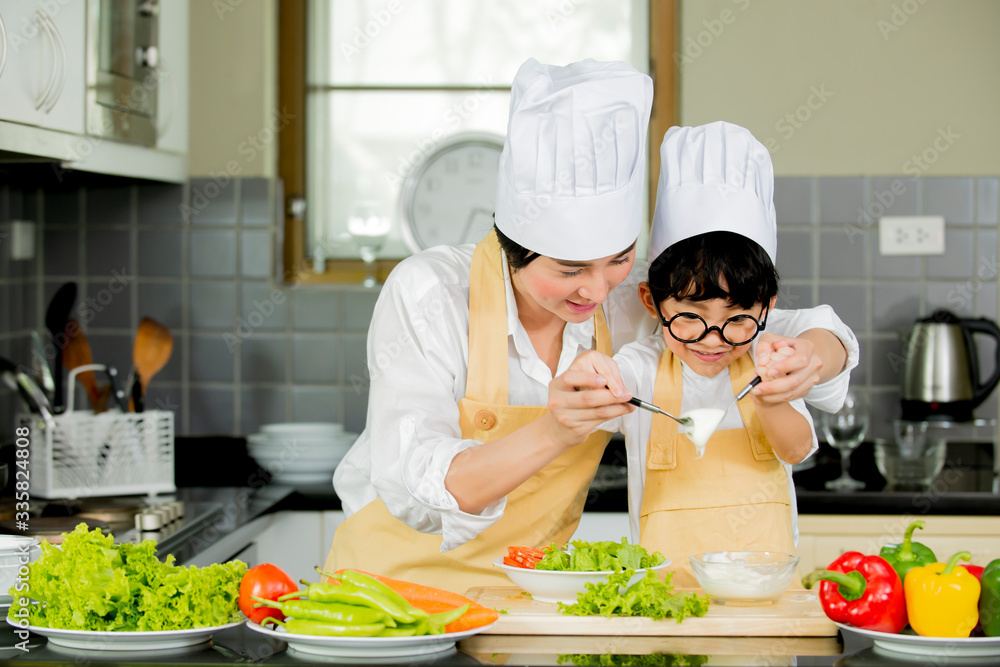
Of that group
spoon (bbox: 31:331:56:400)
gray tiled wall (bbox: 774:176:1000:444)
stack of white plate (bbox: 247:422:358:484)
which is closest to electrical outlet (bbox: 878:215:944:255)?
gray tiled wall (bbox: 774:176:1000:444)

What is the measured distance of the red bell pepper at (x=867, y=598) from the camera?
112cm

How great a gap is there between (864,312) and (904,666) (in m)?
1.82

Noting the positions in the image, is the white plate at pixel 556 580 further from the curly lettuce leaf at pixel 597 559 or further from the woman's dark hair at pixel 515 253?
the woman's dark hair at pixel 515 253

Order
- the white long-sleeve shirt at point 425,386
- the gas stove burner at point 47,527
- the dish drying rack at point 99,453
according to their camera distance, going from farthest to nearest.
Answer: the dish drying rack at point 99,453
the gas stove burner at point 47,527
the white long-sleeve shirt at point 425,386

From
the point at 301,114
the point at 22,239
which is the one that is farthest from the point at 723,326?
the point at 22,239

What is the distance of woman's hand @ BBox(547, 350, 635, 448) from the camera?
1.21m

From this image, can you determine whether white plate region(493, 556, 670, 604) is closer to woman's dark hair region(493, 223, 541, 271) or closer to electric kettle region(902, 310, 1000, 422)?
woman's dark hair region(493, 223, 541, 271)

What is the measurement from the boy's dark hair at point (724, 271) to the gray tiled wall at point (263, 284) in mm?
1381

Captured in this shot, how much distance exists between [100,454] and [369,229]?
937 millimetres

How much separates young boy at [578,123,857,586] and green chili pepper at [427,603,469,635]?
0.43 metres

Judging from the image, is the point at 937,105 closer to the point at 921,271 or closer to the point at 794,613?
the point at 921,271

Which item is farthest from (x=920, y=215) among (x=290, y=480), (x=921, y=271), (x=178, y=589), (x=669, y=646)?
(x=178, y=589)

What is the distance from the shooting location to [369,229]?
9.11 feet

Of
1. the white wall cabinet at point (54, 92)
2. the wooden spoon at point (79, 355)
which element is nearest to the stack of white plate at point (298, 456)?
the wooden spoon at point (79, 355)
